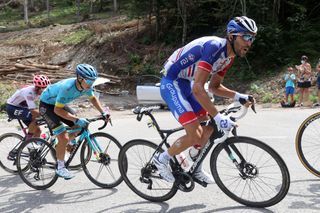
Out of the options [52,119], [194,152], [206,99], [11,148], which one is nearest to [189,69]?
[206,99]

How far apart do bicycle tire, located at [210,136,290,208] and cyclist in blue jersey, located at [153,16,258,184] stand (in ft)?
0.69

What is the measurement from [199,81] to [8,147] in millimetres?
4365

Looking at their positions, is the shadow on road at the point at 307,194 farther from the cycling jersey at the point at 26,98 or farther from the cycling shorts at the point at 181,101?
the cycling jersey at the point at 26,98

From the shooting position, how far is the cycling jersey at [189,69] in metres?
4.69

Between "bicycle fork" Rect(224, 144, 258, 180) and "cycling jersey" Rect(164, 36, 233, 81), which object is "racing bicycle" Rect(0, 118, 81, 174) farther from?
"bicycle fork" Rect(224, 144, 258, 180)

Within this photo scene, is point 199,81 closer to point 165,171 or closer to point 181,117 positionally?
point 181,117

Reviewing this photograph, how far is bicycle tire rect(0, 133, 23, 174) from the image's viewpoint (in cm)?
743

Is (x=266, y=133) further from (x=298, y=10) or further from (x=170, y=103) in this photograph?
(x=298, y=10)

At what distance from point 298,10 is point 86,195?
21.0m

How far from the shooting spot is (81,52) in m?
30.9

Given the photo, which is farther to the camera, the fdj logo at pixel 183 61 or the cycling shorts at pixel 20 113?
the cycling shorts at pixel 20 113

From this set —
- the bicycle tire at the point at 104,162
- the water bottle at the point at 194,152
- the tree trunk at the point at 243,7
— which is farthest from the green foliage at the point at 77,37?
the water bottle at the point at 194,152

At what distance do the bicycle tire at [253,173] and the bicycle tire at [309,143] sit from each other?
3.78 feet

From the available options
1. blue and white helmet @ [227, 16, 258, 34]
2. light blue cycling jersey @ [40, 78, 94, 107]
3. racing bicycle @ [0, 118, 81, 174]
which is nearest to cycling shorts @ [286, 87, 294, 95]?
racing bicycle @ [0, 118, 81, 174]
